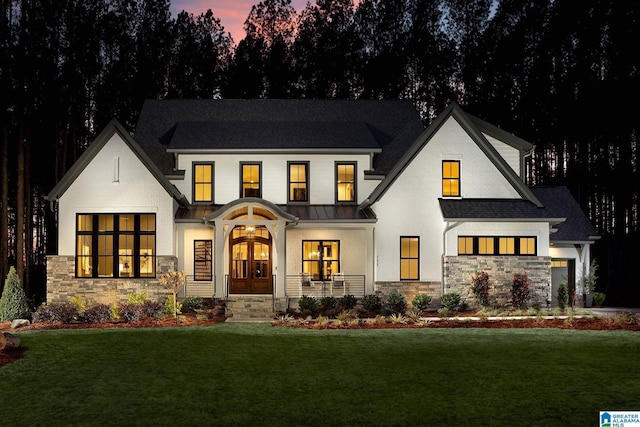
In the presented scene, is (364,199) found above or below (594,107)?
below

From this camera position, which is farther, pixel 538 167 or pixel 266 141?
pixel 538 167

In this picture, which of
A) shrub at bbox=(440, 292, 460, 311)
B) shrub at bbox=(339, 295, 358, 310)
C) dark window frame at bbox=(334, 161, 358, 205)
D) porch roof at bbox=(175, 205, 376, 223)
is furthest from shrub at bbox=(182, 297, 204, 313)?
shrub at bbox=(440, 292, 460, 311)

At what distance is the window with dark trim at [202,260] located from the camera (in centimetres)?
3031

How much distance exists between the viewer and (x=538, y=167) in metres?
52.1

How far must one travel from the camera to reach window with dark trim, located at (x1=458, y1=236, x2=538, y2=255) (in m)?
29.2

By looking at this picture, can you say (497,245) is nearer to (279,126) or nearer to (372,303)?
(372,303)

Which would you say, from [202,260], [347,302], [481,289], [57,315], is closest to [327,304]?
[347,302]

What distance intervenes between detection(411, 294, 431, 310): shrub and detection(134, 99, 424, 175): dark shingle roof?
5.80 metres

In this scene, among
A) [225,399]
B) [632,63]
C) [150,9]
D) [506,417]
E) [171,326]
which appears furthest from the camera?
[150,9]

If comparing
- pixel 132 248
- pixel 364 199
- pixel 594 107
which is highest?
pixel 594 107

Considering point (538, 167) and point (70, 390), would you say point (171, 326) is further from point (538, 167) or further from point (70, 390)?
point (538, 167)

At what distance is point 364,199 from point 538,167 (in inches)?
953

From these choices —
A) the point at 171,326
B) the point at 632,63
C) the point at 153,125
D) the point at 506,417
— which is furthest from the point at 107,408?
the point at 632,63

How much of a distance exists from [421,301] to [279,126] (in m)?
9.87
